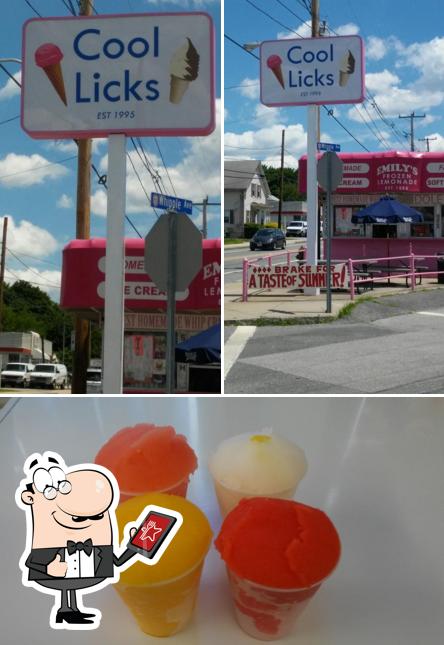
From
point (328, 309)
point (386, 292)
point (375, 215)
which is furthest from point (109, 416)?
point (375, 215)

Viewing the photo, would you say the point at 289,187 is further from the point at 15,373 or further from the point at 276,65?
the point at 15,373

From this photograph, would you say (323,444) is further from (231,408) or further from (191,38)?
(191,38)

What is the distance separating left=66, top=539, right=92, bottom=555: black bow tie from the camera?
6.49 ft

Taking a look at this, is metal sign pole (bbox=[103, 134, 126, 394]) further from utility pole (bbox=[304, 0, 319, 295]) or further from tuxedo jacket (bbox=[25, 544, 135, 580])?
utility pole (bbox=[304, 0, 319, 295])

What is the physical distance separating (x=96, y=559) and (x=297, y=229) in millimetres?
9090

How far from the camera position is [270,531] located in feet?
6.33

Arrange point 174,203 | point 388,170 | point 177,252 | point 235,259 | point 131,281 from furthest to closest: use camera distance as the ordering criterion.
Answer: point 388,170, point 235,259, point 131,281, point 174,203, point 177,252

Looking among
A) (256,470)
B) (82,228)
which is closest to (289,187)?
(82,228)

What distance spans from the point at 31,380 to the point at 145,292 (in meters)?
1.26

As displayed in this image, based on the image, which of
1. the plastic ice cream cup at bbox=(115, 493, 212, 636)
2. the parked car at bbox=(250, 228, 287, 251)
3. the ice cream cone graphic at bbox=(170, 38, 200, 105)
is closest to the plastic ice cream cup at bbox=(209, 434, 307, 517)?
the plastic ice cream cup at bbox=(115, 493, 212, 636)

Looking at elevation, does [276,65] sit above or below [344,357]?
above

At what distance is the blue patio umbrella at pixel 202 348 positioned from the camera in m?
6.09

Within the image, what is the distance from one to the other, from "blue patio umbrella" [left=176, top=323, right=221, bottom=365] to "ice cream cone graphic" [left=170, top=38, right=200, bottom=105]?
2.22 meters

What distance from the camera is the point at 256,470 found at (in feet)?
8.11
